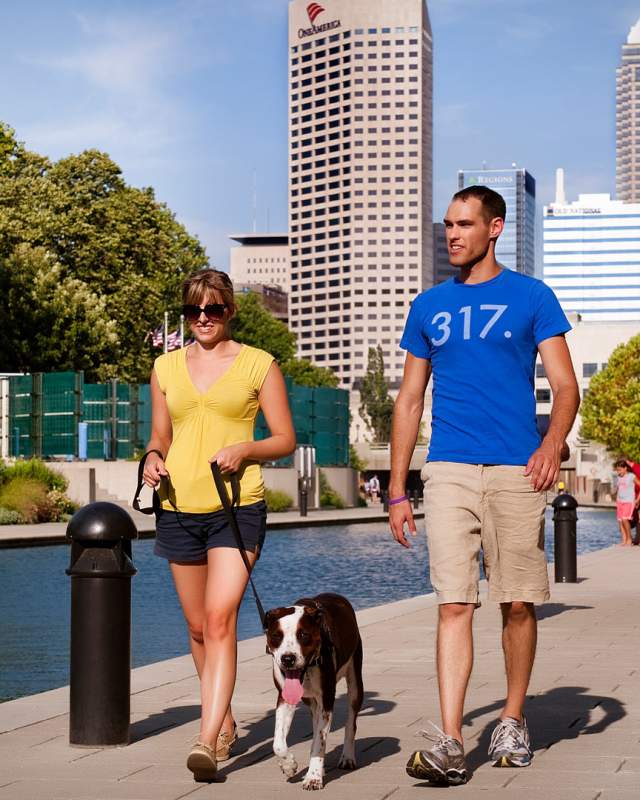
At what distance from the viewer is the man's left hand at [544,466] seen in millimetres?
5820

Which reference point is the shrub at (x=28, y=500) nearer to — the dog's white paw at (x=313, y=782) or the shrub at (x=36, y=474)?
the shrub at (x=36, y=474)

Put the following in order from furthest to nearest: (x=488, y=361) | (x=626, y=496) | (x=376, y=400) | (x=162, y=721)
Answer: (x=376, y=400)
(x=626, y=496)
(x=162, y=721)
(x=488, y=361)

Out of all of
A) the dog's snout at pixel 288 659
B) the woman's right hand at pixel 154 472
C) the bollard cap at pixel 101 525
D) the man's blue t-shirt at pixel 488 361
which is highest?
the man's blue t-shirt at pixel 488 361

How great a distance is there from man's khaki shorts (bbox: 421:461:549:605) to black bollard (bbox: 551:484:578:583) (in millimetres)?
11549

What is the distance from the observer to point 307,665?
537 cm

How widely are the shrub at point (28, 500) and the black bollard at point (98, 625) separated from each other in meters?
28.8

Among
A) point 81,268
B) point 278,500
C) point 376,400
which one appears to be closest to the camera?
point 278,500

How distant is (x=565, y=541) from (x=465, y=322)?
12.0m

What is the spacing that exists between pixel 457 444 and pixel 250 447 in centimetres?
81

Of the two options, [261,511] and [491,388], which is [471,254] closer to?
[491,388]

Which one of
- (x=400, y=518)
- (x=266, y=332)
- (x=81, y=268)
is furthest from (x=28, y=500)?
(x=266, y=332)

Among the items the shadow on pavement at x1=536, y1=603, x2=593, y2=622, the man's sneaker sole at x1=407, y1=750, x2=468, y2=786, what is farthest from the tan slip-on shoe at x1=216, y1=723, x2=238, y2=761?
the shadow on pavement at x1=536, y1=603, x2=593, y2=622

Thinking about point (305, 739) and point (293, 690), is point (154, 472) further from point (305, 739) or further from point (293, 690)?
point (305, 739)

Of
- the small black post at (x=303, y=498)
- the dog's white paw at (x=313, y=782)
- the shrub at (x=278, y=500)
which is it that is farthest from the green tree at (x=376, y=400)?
the dog's white paw at (x=313, y=782)
